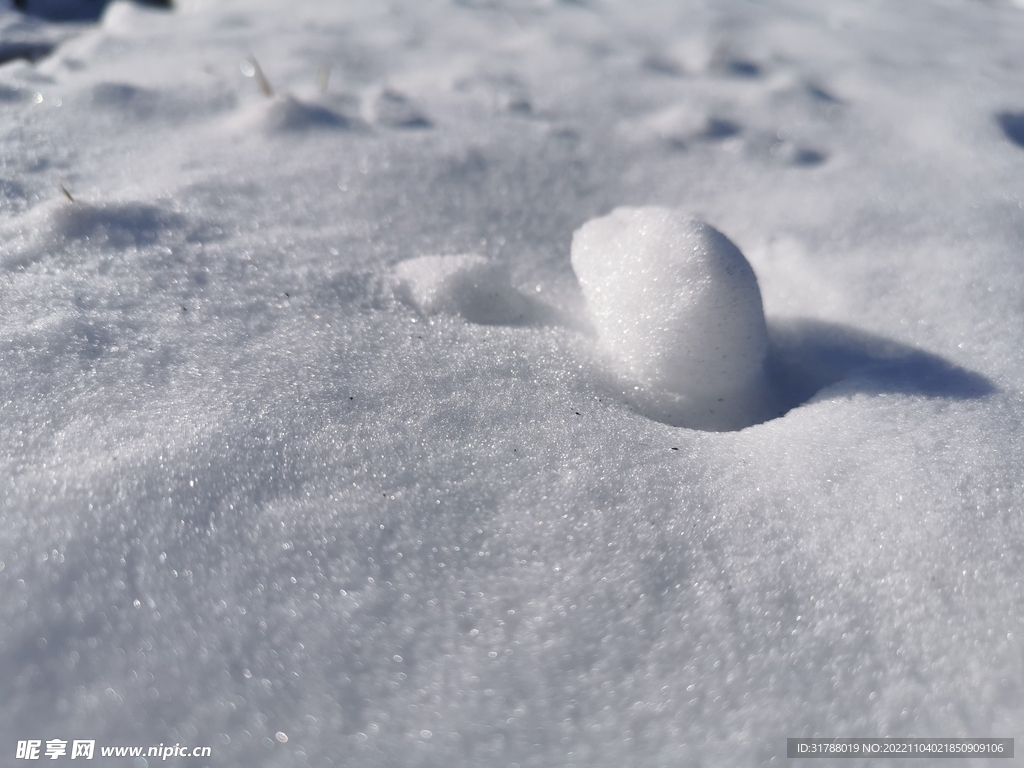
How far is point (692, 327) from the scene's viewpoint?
119 cm

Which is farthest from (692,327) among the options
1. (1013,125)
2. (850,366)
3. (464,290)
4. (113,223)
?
(1013,125)

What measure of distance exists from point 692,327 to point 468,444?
1.40ft

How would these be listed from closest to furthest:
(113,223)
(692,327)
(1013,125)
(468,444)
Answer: (468,444) < (692,327) < (113,223) < (1013,125)

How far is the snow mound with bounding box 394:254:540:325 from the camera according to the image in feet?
4.23

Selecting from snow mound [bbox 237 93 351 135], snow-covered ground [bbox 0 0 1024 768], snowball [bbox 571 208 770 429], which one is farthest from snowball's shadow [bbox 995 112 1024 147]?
snow mound [bbox 237 93 351 135]

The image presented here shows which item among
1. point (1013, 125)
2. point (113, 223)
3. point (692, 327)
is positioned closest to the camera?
point (692, 327)

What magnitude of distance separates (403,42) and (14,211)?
4.00ft

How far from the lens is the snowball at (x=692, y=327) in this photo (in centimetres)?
118

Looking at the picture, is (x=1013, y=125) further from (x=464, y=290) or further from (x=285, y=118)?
(x=285, y=118)

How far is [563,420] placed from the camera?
111cm

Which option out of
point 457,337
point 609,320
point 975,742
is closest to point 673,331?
point 609,320

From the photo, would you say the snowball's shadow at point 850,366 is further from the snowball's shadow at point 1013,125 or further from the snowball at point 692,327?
the snowball's shadow at point 1013,125

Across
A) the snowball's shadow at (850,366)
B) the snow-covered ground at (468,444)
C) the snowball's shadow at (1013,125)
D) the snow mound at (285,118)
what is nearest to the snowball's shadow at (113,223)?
the snow-covered ground at (468,444)

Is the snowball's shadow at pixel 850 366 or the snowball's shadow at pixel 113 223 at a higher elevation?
the snowball's shadow at pixel 113 223
